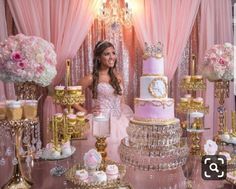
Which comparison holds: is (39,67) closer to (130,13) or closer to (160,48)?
(160,48)

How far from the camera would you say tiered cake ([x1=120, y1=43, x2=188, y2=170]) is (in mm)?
2005

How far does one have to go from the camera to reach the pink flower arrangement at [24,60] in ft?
6.04

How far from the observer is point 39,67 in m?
1.87

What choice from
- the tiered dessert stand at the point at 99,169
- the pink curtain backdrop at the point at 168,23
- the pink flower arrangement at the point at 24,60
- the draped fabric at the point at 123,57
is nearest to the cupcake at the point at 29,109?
the pink flower arrangement at the point at 24,60

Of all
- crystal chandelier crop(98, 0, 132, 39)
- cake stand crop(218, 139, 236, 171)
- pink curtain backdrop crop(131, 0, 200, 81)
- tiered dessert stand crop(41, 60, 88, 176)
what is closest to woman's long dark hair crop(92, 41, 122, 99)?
crystal chandelier crop(98, 0, 132, 39)

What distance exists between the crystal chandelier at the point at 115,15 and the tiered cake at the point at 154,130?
1.43m

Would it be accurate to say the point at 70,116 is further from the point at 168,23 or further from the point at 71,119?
the point at 168,23

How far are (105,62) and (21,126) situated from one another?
5.97ft

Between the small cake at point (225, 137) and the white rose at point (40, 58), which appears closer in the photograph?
the white rose at point (40, 58)

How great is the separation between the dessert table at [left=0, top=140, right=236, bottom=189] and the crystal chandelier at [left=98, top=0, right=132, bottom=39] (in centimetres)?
186

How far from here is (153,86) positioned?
217cm

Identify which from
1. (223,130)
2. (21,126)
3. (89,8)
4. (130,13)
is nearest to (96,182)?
(21,126)

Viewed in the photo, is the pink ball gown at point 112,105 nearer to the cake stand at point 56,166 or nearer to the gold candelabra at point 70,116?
the gold candelabra at point 70,116

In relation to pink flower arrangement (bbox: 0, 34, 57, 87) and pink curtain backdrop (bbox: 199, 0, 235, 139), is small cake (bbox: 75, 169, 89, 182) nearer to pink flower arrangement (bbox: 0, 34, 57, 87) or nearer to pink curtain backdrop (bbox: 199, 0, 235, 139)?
pink flower arrangement (bbox: 0, 34, 57, 87)
